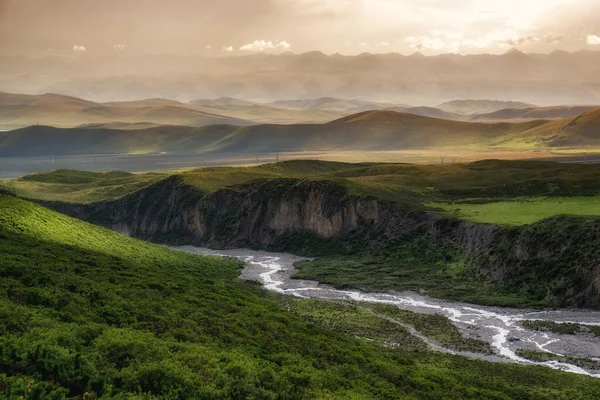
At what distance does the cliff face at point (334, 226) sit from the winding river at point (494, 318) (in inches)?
246

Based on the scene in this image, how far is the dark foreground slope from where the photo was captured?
2864 inches

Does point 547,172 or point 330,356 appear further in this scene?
point 547,172

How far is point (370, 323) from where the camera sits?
6306 centimetres

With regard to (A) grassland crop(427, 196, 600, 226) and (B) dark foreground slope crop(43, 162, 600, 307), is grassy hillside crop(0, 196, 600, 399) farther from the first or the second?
(A) grassland crop(427, 196, 600, 226)

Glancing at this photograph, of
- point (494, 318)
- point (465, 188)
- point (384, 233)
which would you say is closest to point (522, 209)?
point (384, 233)

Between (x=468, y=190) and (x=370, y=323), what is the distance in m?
72.4

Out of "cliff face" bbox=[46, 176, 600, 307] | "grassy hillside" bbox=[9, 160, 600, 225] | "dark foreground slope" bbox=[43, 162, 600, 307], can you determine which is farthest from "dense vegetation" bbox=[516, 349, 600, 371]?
"grassy hillside" bbox=[9, 160, 600, 225]

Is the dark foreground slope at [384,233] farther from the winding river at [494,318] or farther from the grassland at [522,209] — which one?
the grassland at [522,209]

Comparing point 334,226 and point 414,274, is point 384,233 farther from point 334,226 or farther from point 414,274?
point 414,274

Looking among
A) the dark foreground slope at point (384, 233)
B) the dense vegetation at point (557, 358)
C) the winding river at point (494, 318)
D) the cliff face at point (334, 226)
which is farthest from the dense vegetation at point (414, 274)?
the dense vegetation at point (557, 358)

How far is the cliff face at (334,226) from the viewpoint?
72688mm

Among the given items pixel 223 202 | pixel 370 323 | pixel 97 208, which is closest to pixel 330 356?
pixel 370 323

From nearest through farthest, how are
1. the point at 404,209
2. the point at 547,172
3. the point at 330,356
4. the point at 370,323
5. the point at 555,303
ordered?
the point at 330,356 → the point at 370,323 → the point at 555,303 → the point at 404,209 → the point at 547,172

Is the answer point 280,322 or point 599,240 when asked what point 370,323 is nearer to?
point 280,322
